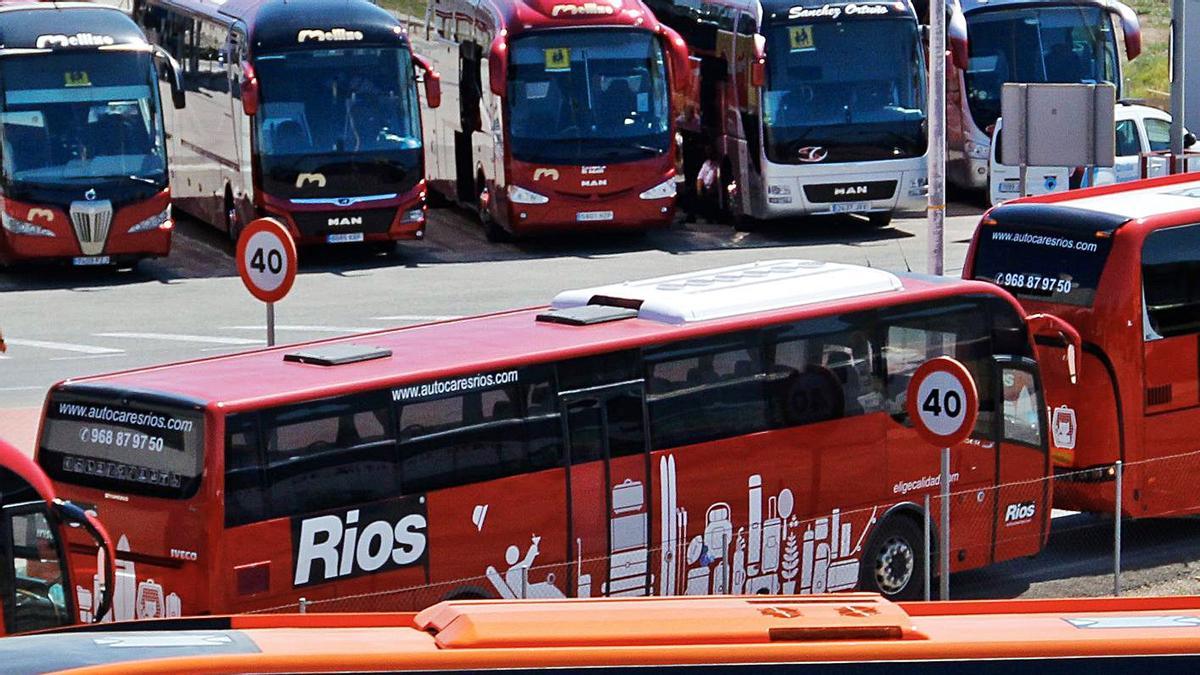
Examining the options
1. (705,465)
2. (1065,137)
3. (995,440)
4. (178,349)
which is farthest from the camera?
(178,349)

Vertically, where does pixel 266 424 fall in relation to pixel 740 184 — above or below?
above

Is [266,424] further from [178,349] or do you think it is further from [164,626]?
[178,349]

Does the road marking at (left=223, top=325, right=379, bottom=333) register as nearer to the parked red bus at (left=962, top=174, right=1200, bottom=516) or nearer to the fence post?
the parked red bus at (left=962, top=174, right=1200, bottom=516)

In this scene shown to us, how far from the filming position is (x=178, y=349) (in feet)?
79.0

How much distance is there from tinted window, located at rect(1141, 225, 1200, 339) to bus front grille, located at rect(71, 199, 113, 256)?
16.3 meters

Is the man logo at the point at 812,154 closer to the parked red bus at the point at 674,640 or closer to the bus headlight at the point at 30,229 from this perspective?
the bus headlight at the point at 30,229

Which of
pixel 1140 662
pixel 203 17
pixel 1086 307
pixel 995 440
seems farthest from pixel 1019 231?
pixel 203 17

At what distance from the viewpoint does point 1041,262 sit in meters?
17.2

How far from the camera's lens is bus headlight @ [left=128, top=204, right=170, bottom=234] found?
2919cm

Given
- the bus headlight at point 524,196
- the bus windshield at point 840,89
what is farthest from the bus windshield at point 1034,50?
the bus headlight at point 524,196

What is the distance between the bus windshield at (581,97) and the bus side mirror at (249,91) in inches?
141

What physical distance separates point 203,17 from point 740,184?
8.33 metres

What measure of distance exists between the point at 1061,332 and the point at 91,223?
16161 mm

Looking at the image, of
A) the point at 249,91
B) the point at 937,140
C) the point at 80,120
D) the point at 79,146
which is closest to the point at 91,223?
the point at 79,146
